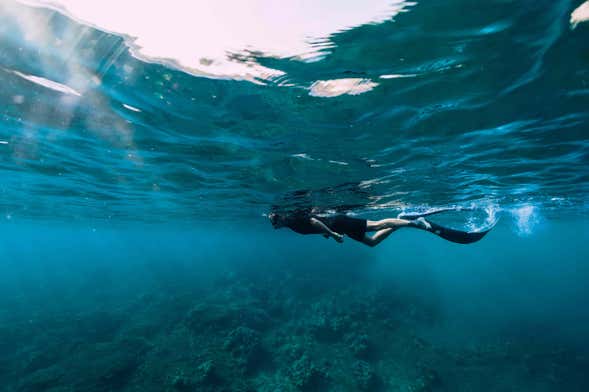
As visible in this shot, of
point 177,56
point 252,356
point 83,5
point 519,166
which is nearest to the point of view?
point 83,5

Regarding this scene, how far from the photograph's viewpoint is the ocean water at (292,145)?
6.65 metres

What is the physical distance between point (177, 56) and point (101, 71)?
7.76 ft

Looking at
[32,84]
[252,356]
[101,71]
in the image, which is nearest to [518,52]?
[101,71]

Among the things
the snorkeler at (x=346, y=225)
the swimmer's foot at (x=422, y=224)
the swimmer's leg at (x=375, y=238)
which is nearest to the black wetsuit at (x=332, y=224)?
the snorkeler at (x=346, y=225)

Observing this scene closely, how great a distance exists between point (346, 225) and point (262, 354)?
1516cm

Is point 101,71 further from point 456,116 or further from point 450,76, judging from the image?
point 456,116

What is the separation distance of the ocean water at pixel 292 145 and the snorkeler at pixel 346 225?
3256 millimetres

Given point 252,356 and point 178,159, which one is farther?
point 252,356

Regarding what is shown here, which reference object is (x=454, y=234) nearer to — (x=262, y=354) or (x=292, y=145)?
(x=292, y=145)

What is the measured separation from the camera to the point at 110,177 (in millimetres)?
18453

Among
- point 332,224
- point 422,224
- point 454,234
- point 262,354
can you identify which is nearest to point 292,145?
point 332,224

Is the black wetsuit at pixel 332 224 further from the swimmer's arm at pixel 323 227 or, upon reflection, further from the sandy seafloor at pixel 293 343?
the sandy seafloor at pixel 293 343

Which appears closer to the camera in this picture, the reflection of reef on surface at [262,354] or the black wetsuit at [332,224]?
the black wetsuit at [332,224]

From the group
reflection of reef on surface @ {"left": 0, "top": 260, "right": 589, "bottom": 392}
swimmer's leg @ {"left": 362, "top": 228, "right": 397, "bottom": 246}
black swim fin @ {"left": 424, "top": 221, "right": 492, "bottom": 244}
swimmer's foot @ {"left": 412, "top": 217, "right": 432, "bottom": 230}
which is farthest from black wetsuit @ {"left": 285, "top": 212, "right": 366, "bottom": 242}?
reflection of reef on surface @ {"left": 0, "top": 260, "right": 589, "bottom": 392}
